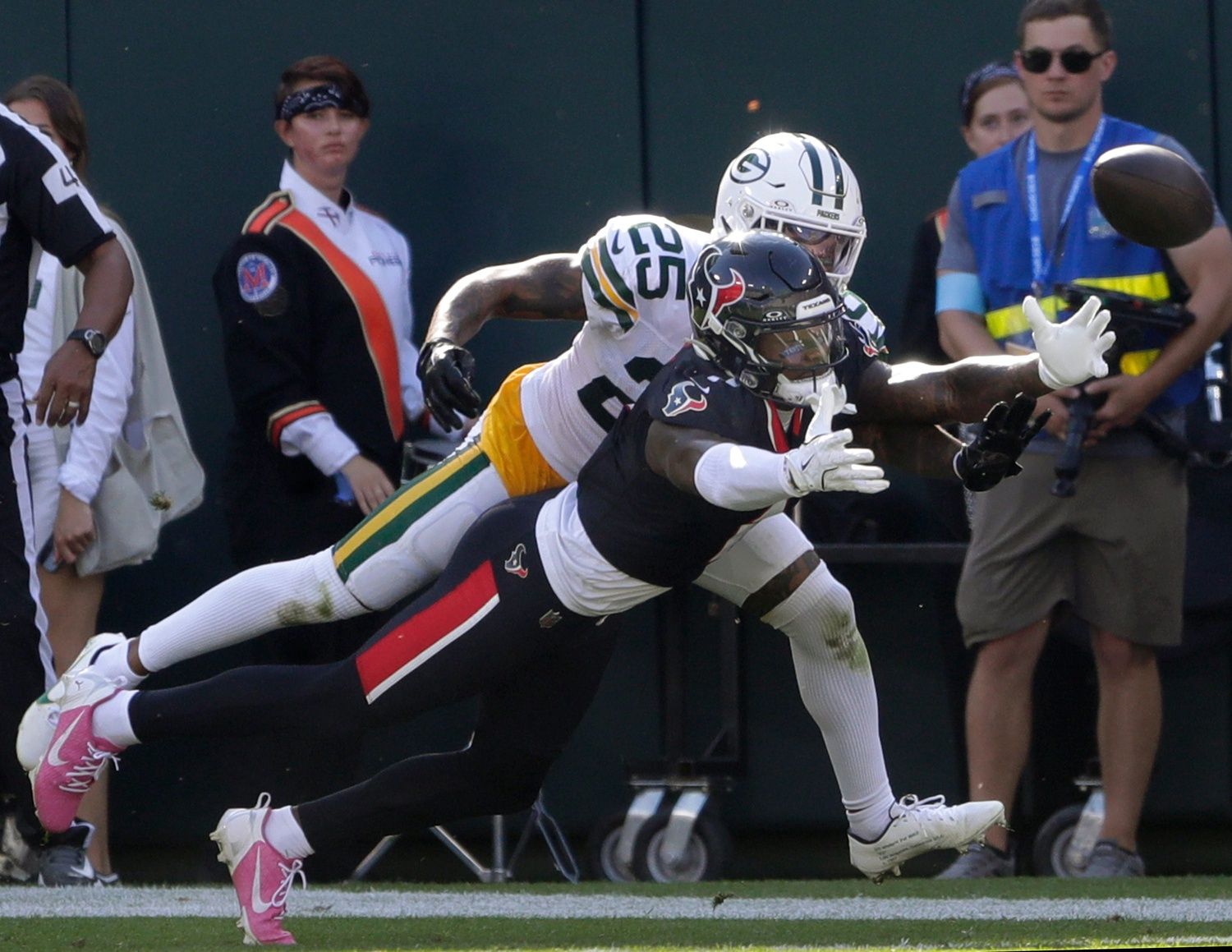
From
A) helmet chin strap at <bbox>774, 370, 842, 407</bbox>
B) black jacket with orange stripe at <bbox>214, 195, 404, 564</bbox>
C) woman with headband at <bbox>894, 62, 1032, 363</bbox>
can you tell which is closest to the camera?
helmet chin strap at <bbox>774, 370, 842, 407</bbox>

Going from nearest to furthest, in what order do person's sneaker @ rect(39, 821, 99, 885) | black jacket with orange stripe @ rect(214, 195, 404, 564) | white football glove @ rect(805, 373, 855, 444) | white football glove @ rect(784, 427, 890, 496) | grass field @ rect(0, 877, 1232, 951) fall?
white football glove @ rect(784, 427, 890, 496) < white football glove @ rect(805, 373, 855, 444) < grass field @ rect(0, 877, 1232, 951) < person's sneaker @ rect(39, 821, 99, 885) < black jacket with orange stripe @ rect(214, 195, 404, 564)

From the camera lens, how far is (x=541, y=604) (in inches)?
159

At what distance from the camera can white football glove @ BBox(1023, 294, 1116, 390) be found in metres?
3.89

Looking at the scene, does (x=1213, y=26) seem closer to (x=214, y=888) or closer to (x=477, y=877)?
(x=477, y=877)

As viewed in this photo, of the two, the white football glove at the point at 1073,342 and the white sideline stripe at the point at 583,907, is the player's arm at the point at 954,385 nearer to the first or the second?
the white football glove at the point at 1073,342

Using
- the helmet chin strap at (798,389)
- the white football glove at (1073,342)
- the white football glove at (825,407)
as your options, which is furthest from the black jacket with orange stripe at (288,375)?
the white football glove at (1073,342)

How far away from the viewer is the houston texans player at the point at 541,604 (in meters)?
3.95

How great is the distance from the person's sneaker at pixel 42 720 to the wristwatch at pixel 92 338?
2.04 feet

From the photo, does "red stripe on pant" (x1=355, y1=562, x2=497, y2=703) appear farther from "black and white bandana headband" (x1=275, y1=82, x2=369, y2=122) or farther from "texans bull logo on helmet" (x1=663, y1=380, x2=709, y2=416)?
"black and white bandana headband" (x1=275, y1=82, x2=369, y2=122)

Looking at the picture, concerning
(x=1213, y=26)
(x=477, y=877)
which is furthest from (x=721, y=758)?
(x=1213, y=26)

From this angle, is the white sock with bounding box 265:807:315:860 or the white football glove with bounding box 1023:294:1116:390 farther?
the white sock with bounding box 265:807:315:860

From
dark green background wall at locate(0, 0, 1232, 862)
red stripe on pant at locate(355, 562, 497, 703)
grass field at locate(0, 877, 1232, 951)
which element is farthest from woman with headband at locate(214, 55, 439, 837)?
red stripe on pant at locate(355, 562, 497, 703)

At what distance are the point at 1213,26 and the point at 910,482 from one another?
4.79 ft

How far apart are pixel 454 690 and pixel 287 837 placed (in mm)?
444
